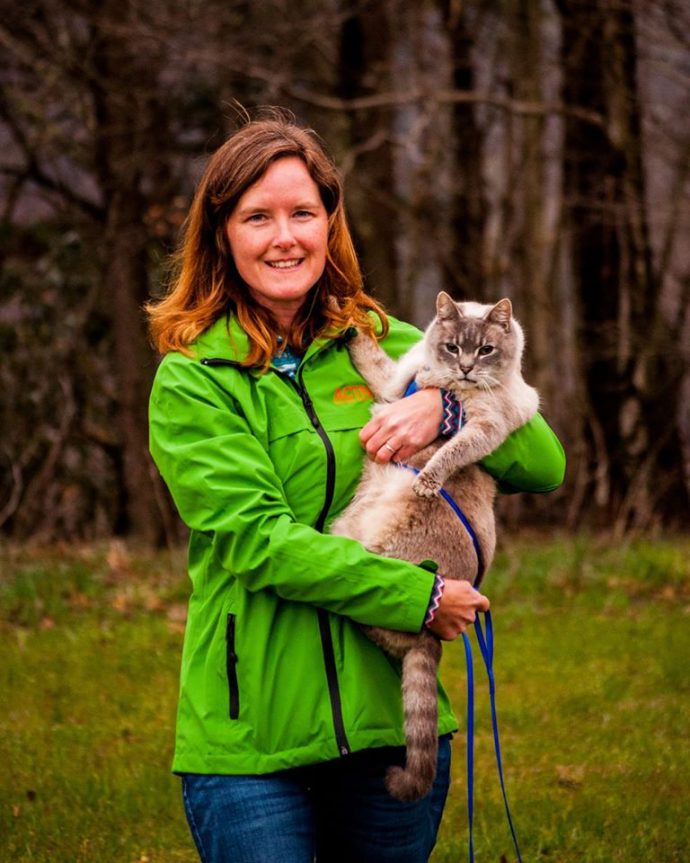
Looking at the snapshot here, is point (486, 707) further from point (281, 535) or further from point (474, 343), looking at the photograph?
point (281, 535)

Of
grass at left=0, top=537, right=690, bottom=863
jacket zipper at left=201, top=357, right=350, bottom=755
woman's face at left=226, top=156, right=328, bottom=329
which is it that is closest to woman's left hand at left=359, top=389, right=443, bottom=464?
jacket zipper at left=201, top=357, right=350, bottom=755

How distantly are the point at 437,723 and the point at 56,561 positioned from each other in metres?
6.32

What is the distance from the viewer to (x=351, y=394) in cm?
306

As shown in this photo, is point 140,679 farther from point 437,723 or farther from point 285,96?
point 285,96

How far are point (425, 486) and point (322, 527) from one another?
398mm

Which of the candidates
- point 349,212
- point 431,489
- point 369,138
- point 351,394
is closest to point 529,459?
point 431,489

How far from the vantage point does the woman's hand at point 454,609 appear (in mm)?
2773

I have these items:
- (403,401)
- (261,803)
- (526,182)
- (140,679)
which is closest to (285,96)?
(526,182)

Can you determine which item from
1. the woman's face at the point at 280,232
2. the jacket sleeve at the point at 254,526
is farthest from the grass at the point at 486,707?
the woman's face at the point at 280,232

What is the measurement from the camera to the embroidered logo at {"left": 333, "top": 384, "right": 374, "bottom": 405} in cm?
303

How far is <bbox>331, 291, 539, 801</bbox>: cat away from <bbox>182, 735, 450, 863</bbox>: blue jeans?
13cm

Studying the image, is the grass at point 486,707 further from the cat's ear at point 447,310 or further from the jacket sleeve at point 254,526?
the jacket sleeve at point 254,526

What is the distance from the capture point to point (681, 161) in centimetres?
1152

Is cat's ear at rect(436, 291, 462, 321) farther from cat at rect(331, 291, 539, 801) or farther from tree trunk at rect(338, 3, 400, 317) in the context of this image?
tree trunk at rect(338, 3, 400, 317)
